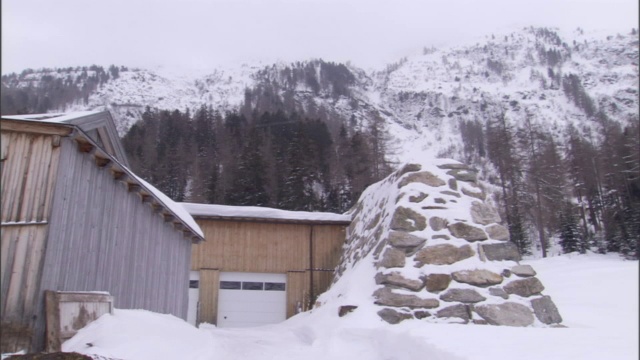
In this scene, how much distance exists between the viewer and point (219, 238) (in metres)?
16.3

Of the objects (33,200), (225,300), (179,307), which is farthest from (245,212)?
(33,200)

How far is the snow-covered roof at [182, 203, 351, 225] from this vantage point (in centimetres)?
1620

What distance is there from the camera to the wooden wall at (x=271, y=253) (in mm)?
16078

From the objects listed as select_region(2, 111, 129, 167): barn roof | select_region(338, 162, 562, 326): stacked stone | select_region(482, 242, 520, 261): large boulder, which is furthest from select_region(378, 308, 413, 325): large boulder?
select_region(2, 111, 129, 167): barn roof

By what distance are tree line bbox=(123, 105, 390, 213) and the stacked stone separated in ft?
50.5

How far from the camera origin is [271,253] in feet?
54.1

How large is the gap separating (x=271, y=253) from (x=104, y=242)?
9023 millimetres

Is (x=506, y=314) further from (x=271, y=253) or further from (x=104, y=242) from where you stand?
(x=271, y=253)

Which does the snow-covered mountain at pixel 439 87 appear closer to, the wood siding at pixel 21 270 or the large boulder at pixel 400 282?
the large boulder at pixel 400 282

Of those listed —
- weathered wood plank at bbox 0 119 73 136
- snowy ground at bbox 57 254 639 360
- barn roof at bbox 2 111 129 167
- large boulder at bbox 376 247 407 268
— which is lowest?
snowy ground at bbox 57 254 639 360

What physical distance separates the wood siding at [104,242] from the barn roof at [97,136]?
137 mm

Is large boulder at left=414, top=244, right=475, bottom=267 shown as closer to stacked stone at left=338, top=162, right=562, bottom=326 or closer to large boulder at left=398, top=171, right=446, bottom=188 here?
stacked stone at left=338, top=162, right=562, bottom=326

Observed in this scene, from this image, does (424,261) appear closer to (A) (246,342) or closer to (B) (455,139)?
(A) (246,342)

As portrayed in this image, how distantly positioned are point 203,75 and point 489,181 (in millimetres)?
71248
